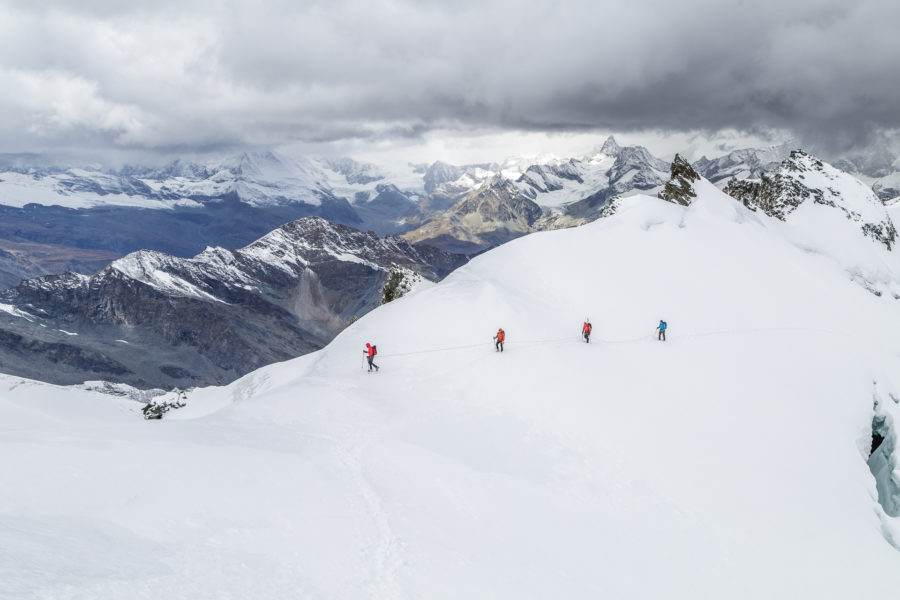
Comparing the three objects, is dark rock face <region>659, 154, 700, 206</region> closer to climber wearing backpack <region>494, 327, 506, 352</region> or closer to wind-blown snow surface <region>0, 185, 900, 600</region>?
wind-blown snow surface <region>0, 185, 900, 600</region>

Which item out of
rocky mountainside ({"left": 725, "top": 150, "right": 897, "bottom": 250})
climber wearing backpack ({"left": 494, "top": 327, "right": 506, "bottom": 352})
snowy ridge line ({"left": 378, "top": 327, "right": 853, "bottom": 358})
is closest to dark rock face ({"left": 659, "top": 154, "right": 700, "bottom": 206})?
rocky mountainside ({"left": 725, "top": 150, "right": 897, "bottom": 250})

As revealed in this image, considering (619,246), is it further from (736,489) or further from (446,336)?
(736,489)

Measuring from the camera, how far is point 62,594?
9.96m

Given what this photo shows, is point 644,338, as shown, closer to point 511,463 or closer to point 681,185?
point 511,463

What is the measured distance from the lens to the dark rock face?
79375mm

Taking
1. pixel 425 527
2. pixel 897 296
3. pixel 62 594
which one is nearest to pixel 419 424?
pixel 425 527

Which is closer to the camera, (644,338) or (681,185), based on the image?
(644,338)

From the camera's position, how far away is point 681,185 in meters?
81.5

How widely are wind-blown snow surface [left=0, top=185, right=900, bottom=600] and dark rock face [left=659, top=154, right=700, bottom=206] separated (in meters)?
26.9

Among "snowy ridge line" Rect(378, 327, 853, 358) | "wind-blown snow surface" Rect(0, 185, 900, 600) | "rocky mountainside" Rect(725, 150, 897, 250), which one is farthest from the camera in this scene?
"rocky mountainside" Rect(725, 150, 897, 250)

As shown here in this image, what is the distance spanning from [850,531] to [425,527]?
76.9 feet

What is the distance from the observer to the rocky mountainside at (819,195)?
85.8 meters

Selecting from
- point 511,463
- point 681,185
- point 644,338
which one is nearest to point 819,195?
point 681,185

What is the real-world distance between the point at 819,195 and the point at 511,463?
94891mm
